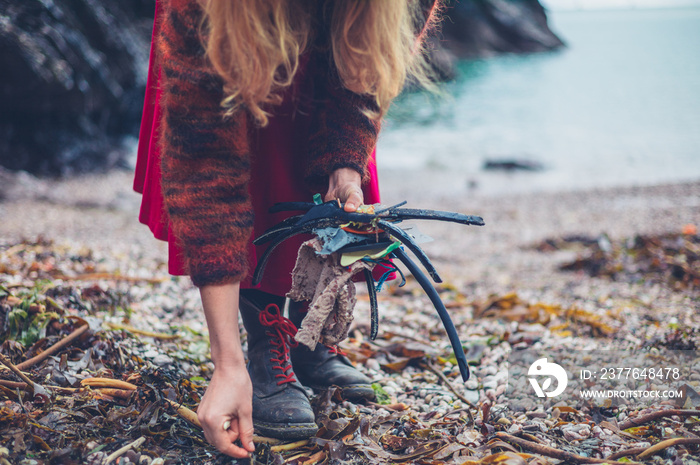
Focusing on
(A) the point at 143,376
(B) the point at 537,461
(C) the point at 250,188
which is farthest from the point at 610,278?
(A) the point at 143,376

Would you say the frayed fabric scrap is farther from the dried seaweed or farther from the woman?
the dried seaweed

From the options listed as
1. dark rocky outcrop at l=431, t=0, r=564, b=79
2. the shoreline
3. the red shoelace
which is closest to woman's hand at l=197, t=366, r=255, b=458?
the red shoelace

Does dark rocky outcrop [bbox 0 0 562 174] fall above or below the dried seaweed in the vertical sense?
above

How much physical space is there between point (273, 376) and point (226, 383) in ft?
1.42

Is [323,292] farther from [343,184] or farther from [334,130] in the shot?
[334,130]

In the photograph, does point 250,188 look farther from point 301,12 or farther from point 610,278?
point 610,278

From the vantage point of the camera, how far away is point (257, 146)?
1697 mm

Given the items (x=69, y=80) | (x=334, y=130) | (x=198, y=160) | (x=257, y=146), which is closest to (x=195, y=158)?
(x=198, y=160)

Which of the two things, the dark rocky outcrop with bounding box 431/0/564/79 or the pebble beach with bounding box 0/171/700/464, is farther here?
the dark rocky outcrop with bounding box 431/0/564/79

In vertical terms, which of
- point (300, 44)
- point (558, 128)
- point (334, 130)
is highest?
point (558, 128)

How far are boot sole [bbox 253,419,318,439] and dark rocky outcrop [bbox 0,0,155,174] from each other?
6116 millimetres

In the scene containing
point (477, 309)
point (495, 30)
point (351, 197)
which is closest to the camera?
point (351, 197)

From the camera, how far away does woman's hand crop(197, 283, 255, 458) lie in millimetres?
1295

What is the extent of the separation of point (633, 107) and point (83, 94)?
76.0ft
